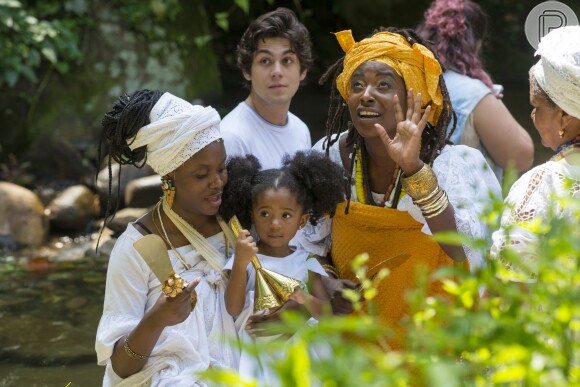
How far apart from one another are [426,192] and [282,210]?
54 cm

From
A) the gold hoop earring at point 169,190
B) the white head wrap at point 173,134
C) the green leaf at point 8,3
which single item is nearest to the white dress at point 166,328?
the gold hoop earring at point 169,190

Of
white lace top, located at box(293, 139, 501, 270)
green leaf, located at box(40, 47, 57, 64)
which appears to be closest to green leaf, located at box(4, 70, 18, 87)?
green leaf, located at box(40, 47, 57, 64)

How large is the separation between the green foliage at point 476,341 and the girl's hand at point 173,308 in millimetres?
1551

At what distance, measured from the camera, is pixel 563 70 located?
9.29 ft

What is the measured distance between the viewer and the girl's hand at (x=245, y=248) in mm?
3131

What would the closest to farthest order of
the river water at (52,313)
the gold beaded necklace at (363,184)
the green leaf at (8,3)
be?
1. the gold beaded necklace at (363,184)
2. the river water at (52,313)
3. the green leaf at (8,3)

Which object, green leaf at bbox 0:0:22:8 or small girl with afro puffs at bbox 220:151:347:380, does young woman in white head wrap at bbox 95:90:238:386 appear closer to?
small girl with afro puffs at bbox 220:151:347:380

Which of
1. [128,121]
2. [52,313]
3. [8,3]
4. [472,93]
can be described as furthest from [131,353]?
[8,3]

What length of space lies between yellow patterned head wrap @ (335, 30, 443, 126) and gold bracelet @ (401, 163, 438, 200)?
42 centimetres

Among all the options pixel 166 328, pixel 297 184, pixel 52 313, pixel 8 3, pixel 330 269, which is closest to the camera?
pixel 166 328

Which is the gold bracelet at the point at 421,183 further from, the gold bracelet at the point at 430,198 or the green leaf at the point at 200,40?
the green leaf at the point at 200,40

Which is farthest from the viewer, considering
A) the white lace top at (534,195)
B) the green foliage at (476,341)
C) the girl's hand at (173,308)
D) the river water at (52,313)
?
the river water at (52,313)

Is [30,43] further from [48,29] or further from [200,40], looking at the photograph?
[200,40]

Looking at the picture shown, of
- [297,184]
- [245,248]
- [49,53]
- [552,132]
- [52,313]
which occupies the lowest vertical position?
[52,313]
